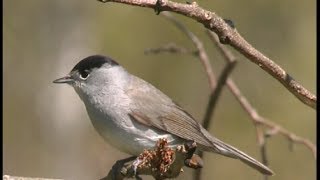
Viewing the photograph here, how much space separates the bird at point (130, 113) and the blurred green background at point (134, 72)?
377cm

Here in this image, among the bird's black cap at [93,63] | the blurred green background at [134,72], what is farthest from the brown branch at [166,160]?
the blurred green background at [134,72]

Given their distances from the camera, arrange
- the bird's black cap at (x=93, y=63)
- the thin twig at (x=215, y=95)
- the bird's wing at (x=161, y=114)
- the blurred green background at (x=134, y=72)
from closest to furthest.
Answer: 1. the thin twig at (x=215, y=95)
2. the bird's wing at (x=161, y=114)
3. the bird's black cap at (x=93, y=63)
4. the blurred green background at (x=134, y=72)

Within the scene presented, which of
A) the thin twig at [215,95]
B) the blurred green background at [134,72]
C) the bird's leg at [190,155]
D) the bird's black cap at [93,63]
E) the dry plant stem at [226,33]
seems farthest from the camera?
the blurred green background at [134,72]

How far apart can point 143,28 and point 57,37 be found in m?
3.78

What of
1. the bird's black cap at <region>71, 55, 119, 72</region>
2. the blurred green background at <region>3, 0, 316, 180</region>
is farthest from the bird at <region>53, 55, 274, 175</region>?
the blurred green background at <region>3, 0, 316, 180</region>

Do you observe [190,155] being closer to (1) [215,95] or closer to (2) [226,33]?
(2) [226,33]

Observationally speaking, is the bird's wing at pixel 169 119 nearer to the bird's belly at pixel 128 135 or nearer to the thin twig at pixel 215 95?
the bird's belly at pixel 128 135

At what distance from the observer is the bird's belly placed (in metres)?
3.97

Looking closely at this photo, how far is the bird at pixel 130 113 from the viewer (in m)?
4.01

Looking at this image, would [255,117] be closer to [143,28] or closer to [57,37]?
[57,37]

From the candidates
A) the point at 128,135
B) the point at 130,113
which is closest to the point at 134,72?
the point at 130,113

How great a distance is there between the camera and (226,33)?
276 cm

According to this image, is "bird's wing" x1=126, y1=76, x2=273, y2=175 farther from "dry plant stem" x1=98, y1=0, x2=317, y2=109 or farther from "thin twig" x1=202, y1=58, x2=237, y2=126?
"dry plant stem" x1=98, y1=0, x2=317, y2=109

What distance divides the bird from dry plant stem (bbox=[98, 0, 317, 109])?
103 centimetres
